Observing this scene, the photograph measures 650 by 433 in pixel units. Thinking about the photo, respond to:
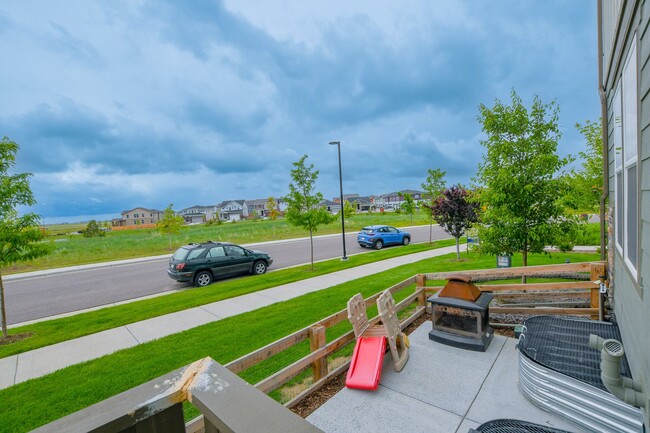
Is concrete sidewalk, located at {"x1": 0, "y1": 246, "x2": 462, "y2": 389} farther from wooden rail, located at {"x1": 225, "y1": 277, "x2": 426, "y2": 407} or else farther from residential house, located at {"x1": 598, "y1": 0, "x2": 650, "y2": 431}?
residential house, located at {"x1": 598, "y1": 0, "x2": 650, "y2": 431}

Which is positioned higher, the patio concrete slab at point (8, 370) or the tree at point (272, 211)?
the tree at point (272, 211)

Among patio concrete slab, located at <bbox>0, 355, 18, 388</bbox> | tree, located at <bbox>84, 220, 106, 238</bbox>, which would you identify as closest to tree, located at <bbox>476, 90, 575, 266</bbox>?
patio concrete slab, located at <bbox>0, 355, 18, 388</bbox>

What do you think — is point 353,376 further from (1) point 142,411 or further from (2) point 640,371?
(1) point 142,411

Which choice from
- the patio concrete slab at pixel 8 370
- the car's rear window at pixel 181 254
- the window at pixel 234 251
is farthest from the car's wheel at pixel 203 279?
the patio concrete slab at pixel 8 370

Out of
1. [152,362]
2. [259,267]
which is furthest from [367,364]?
[259,267]

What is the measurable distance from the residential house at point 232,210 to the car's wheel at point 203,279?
111 meters

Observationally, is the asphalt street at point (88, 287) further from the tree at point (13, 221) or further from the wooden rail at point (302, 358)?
the wooden rail at point (302, 358)

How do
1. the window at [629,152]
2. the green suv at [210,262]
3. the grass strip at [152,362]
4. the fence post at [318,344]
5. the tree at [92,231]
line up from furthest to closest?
the tree at [92,231]
the green suv at [210,262]
the grass strip at [152,362]
the fence post at [318,344]
the window at [629,152]

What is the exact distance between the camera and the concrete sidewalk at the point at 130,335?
5.32m

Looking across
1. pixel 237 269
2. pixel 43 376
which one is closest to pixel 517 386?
pixel 43 376

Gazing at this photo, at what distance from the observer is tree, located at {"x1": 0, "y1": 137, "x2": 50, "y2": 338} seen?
6691 millimetres

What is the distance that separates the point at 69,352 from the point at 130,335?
39.0 inches

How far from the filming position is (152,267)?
1669cm

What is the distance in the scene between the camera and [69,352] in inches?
231
